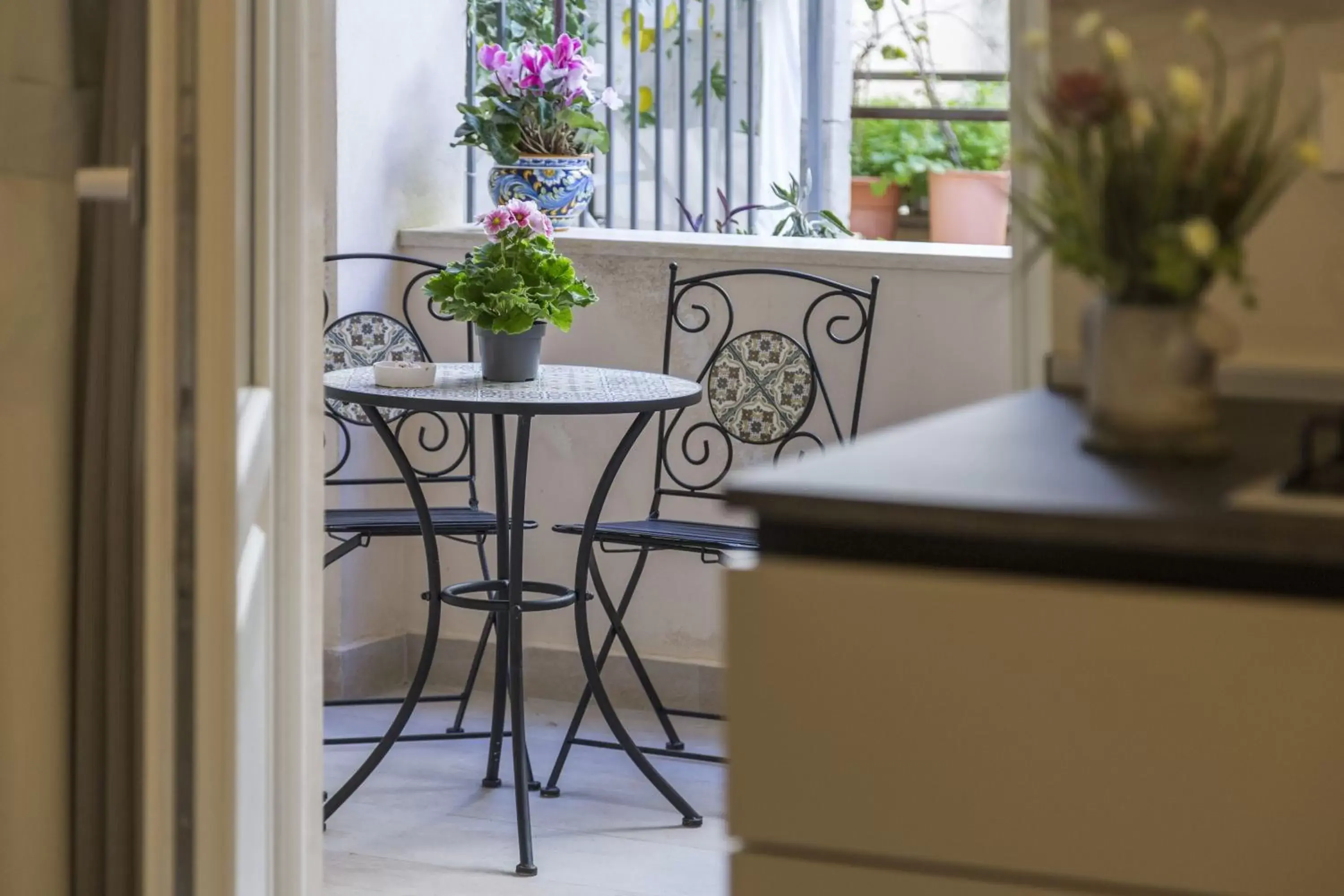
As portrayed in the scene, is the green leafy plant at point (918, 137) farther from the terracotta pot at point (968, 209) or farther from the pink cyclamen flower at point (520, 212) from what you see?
the pink cyclamen flower at point (520, 212)

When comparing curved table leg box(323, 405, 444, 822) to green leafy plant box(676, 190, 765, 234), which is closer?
curved table leg box(323, 405, 444, 822)

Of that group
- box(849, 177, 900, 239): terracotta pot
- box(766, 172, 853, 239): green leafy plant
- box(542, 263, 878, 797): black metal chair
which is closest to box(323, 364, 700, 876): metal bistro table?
box(542, 263, 878, 797): black metal chair

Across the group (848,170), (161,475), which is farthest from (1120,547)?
(848,170)

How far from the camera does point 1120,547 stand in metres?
1.22

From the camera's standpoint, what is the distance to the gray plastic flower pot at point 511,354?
342 cm

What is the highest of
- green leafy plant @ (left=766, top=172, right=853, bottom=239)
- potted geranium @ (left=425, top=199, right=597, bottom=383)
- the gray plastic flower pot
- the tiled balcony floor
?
green leafy plant @ (left=766, top=172, right=853, bottom=239)

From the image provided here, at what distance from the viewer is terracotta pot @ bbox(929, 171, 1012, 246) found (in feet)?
15.6

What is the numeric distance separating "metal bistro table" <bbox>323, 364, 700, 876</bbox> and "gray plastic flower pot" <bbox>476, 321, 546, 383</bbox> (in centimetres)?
2

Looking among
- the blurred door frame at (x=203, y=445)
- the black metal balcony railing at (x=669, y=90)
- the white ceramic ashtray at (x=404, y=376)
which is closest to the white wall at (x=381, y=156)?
the black metal balcony railing at (x=669, y=90)

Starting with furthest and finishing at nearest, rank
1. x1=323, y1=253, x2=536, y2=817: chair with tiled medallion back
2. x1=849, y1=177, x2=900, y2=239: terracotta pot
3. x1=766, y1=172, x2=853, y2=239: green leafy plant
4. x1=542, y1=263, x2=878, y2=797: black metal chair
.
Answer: x1=849, y1=177, x2=900, y2=239: terracotta pot → x1=766, y1=172, x2=853, y2=239: green leafy plant → x1=542, y1=263, x2=878, y2=797: black metal chair → x1=323, y1=253, x2=536, y2=817: chair with tiled medallion back

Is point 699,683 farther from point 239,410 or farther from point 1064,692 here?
point 1064,692

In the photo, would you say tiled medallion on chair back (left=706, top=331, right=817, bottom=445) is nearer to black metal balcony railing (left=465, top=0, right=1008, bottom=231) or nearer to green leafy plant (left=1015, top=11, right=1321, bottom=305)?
black metal balcony railing (left=465, top=0, right=1008, bottom=231)

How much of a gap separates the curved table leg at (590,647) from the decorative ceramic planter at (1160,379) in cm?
196

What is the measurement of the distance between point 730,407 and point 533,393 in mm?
656
